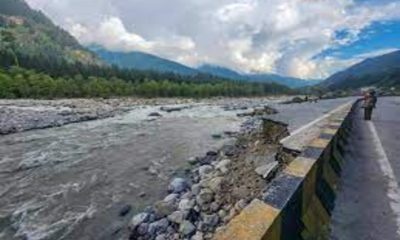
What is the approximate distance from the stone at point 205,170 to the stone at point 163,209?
279 centimetres

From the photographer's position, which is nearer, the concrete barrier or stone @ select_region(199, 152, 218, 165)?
the concrete barrier

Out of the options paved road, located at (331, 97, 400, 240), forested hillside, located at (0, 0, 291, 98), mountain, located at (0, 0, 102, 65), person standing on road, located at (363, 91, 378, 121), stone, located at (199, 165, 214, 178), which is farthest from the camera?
mountain, located at (0, 0, 102, 65)

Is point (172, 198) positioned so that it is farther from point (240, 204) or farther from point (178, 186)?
point (240, 204)

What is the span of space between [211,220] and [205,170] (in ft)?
14.4

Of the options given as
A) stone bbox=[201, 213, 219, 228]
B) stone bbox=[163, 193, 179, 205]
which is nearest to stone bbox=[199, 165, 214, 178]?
stone bbox=[163, 193, 179, 205]

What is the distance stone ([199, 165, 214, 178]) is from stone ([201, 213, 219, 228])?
3494 mm

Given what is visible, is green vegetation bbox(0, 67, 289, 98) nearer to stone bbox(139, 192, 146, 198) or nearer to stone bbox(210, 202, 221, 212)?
stone bbox(139, 192, 146, 198)

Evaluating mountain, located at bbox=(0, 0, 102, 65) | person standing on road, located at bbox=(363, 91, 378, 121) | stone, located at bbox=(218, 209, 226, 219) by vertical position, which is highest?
mountain, located at bbox=(0, 0, 102, 65)

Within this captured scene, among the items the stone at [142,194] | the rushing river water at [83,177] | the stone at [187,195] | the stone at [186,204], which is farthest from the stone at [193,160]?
the stone at [186,204]

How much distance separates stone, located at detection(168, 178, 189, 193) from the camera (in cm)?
1029

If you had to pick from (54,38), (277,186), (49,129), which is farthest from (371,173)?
(54,38)

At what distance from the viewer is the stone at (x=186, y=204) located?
8.64m

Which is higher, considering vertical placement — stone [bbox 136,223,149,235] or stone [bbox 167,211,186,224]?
stone [bbox 167,211,186,224]

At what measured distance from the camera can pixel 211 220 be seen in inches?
306
